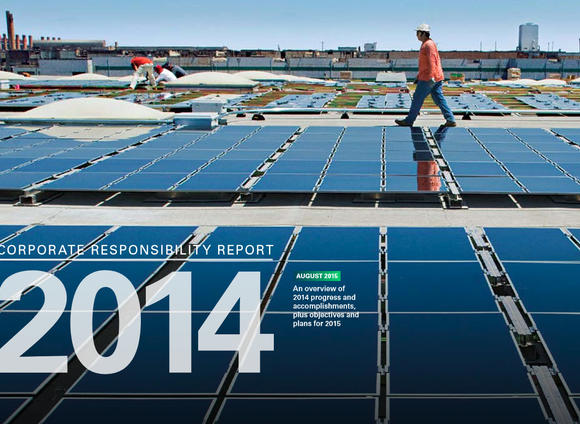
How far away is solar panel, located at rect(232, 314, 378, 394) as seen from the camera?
6.45 meters

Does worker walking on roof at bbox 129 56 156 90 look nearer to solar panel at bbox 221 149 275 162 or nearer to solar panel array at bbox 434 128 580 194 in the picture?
solar panel array at bbox 434 128 580 194

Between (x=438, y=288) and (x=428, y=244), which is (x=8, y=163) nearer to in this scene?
(x=428, y=244)

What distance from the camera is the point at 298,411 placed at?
6055 millimetres

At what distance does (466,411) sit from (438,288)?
3.00m

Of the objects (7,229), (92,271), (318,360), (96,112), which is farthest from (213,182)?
(96,112)

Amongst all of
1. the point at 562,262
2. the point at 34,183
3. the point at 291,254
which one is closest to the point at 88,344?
the point at 291,254

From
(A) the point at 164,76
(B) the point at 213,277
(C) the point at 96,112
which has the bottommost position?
(B) the point at 213,277

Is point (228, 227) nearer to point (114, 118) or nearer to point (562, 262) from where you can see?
point (562, 262)

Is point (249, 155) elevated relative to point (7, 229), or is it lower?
elevated

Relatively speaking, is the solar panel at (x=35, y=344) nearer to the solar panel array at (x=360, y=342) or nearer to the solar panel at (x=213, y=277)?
the solar panel array at (x=360, y=342)

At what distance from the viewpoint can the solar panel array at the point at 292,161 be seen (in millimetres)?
15641

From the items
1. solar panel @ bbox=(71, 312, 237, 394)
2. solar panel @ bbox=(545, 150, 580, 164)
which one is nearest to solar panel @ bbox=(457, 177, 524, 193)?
solar panel @ bbox=(545, 150, 580, 164)

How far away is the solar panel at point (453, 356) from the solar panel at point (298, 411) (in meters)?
0.44

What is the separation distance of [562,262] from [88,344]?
648 cm
